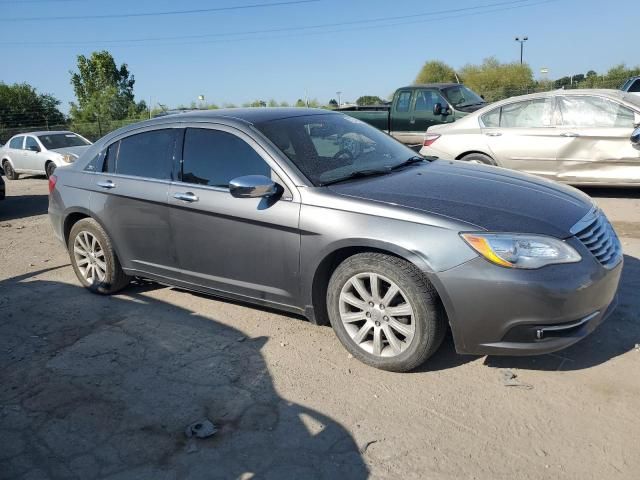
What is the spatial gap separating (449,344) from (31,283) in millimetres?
4373

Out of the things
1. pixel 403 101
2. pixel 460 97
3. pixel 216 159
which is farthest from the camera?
pixel 403 101

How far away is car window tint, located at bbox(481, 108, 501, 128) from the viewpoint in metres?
8.77

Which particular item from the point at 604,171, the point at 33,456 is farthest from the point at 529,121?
the point at 33,456

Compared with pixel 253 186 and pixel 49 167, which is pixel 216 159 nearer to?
pixel 253 186

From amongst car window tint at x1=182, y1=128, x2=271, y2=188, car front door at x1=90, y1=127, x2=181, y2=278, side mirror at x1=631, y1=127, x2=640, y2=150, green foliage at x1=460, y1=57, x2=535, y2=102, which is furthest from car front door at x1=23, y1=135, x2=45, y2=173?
green foliage at x1=460, y1=57, x2=535, y2=102

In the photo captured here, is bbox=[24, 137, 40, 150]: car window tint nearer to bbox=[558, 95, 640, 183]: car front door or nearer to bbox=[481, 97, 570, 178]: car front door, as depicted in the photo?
bbox=[481, 97, 570, 178]: car front door

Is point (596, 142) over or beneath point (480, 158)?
over

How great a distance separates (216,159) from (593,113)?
20.0 ft

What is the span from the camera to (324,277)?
380 centimetres

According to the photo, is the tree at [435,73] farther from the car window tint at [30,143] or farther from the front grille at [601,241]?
the front grille at [601,241]

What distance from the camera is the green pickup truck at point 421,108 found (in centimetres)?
1279

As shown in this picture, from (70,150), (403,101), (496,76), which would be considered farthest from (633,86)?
(496,76)

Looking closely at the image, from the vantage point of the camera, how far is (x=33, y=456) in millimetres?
2957

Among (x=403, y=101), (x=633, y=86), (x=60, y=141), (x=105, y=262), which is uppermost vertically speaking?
(x=633, y=86)
